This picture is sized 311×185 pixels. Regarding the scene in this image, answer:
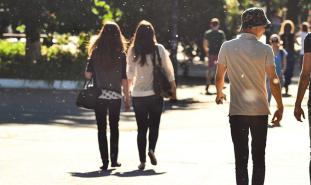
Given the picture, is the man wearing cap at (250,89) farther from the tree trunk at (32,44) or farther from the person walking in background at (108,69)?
the tree trunk at (32,44)

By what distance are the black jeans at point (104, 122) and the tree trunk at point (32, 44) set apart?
1417cm

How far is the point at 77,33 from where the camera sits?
26844 millimetres

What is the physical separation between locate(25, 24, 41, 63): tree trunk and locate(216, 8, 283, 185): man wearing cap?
57.0 feet

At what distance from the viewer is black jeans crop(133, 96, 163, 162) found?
11.2 m

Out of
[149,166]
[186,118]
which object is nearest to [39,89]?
[186,118]

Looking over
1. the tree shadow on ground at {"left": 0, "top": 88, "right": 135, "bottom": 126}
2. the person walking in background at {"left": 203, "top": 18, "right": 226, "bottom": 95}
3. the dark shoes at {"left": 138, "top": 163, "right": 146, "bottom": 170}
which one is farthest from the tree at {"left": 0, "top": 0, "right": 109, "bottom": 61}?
the dark shoes at {"left": 138, "top": 163, "right": 146, "bottom": 170}

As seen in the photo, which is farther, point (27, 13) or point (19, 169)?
point (27, 13)

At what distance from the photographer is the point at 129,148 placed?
13398 mm

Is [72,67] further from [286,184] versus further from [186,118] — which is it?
[286,184]

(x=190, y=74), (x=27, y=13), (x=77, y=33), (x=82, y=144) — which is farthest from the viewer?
(x=190, y=74)

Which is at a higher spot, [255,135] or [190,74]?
[255,135]

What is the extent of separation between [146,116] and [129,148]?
6.88ft

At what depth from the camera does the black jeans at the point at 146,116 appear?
11.2 metres

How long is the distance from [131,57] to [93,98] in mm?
646
